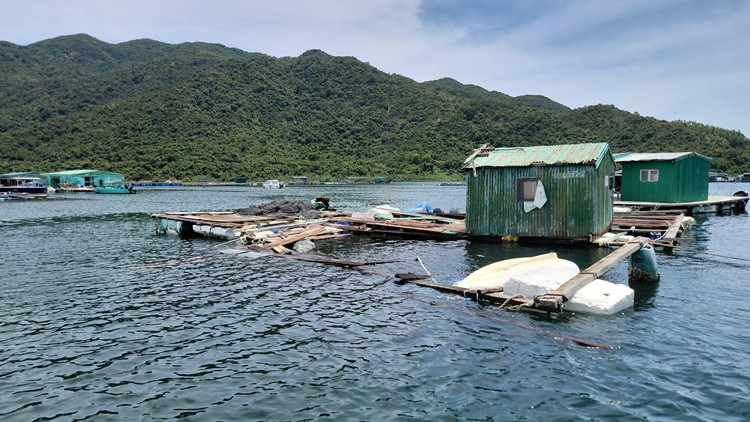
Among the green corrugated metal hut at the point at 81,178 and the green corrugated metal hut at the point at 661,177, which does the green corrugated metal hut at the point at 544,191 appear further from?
the green corrugated metal hut at the point at 81,178

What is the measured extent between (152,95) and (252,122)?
4068 cm

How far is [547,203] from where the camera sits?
22016mm

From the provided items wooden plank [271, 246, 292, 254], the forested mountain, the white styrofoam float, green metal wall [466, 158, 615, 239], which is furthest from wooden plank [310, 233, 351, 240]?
the forested mountain

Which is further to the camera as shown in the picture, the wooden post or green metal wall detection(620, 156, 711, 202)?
green metal wall detection(620, 156, 711, 202)

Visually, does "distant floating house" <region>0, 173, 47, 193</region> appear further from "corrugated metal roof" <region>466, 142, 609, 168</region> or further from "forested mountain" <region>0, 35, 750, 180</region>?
"corrugated metal roof" <region>466, 142, 609, 168</region>

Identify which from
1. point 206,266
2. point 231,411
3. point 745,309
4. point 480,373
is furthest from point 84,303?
point 745,309

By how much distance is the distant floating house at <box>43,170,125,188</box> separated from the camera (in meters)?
102

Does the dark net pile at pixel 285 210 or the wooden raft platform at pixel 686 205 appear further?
the wooden raft platform at pixel 686 205

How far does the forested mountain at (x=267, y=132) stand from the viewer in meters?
140

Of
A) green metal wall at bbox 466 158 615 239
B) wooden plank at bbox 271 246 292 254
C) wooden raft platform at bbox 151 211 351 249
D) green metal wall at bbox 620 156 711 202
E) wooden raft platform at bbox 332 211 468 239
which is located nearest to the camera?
green metal wall at bbox 466 158 615 239

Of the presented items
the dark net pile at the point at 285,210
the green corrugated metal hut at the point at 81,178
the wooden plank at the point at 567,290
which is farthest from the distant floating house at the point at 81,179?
the wooden plank at the point at 567,290

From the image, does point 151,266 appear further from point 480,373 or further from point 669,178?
point 669,178

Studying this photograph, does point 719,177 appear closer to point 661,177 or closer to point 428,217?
point 661,177

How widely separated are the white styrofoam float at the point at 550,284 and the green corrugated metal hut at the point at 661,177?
27537 mm
